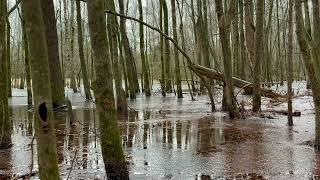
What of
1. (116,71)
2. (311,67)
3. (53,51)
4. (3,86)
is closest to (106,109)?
(3,86)

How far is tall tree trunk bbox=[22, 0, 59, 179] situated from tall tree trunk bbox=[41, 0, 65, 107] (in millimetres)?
12481

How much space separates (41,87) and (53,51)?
12.7m

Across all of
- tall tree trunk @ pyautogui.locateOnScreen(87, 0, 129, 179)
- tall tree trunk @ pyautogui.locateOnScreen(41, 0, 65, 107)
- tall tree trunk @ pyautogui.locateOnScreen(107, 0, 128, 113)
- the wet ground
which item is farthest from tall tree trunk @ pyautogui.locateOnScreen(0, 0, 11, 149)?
tall tree trunk @ pyautogui.locateOnScreen(41, 0, 65, 107)

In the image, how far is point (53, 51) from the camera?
51.4 feet

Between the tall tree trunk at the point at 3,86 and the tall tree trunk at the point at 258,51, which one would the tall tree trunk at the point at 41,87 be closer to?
the tall tree trunk at the point at 3,86

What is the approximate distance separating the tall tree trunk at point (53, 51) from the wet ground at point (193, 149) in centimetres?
365

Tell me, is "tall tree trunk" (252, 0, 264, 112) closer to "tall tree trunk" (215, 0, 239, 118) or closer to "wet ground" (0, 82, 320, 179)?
"wet ground" (0, 82, 320, 179)

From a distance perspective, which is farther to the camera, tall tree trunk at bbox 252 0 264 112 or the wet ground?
tall tree trunk at bbox 252 0 264 112

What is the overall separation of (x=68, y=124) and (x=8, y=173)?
5299mm

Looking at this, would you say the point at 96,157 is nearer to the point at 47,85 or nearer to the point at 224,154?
the point at 224,154

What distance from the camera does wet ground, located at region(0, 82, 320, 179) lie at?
240 inches

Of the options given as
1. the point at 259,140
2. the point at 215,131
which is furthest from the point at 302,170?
the point at 215,131

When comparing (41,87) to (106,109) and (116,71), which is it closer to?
(106,109)

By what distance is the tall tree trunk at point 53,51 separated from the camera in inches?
613
